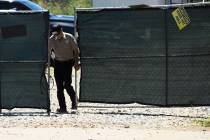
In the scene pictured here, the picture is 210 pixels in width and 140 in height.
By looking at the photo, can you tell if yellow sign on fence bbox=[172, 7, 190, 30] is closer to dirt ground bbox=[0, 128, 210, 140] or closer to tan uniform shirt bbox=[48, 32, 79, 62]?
tan uniform shirt bbox=[48, 32, 79, 62]

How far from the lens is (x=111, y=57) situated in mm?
13805

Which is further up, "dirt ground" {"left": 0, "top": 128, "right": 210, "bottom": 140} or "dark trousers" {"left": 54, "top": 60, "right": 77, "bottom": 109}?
"dark trousers" {"left": 54, "top": 60, "right": 77, "bottom": 109}

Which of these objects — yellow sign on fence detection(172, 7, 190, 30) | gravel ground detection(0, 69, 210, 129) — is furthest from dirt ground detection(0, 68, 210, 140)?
yellow sign on fence detection(172, 7, 190, 30)

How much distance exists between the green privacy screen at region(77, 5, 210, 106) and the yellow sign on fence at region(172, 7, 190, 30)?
2.8 inches

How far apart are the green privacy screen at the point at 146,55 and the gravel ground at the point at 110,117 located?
32 centimetres

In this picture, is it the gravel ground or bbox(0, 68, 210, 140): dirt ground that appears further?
the gravel ground

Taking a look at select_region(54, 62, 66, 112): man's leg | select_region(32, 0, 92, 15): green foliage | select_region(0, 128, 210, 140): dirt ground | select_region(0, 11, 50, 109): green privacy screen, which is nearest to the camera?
select_region(0, 128, 210, 140): dirt ground

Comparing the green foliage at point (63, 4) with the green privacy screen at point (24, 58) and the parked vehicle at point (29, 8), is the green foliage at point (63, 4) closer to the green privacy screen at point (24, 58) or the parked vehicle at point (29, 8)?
the parked vehicle at point (29, 8)

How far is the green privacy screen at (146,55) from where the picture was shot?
44.7 feet

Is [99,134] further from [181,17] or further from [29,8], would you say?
[29,8]

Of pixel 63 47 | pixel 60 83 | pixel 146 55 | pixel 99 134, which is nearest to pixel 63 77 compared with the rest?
pixel 60 83

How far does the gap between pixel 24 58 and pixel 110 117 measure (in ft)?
6.56

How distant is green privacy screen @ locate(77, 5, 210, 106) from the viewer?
13.6m

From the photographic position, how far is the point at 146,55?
13.7 meters
